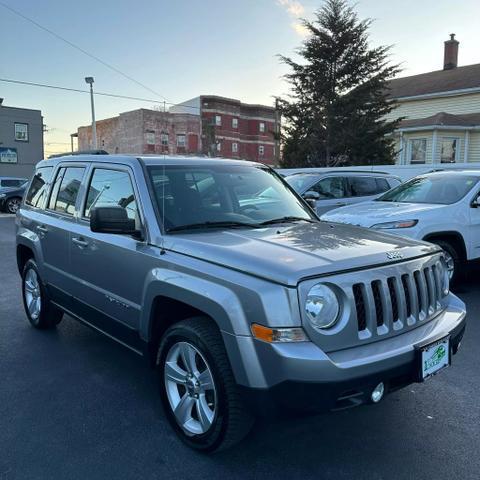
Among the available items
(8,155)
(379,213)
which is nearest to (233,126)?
(8,155)

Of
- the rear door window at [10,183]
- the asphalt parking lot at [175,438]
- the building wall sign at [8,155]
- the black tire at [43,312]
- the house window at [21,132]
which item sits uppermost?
the house window at [21,132]

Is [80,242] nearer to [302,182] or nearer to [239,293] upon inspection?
[239,293]

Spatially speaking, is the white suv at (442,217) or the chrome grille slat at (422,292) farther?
the white suv at (442,217)

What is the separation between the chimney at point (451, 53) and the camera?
2964 cm

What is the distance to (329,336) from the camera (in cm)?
245

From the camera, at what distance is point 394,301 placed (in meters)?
2.77

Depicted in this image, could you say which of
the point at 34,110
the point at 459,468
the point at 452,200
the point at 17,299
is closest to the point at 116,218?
the point at 459,468

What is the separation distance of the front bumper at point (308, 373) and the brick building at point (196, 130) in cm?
4321

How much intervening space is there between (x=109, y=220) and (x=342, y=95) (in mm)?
21604

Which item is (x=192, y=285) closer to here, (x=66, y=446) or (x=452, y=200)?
(x=66, y=446)

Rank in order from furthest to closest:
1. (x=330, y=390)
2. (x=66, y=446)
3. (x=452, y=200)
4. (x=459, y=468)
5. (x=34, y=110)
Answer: (x=34, y=110)
(x=452, y=200)
(x=66, y=446)
(x=459, y=468)
(x=330, y=390)

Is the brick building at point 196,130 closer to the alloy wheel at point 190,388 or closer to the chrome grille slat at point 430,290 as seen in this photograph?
the chrome grille slat at point 430,290

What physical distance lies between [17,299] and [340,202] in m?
6.90

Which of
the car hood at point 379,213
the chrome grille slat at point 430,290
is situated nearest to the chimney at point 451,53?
the car hood at point 379,213
